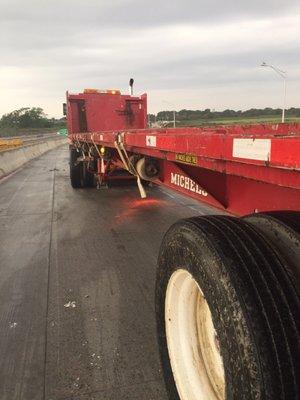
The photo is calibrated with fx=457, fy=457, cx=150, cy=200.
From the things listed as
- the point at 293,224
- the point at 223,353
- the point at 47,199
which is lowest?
the point at 47,199

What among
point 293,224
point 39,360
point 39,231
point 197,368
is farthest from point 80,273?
point 293,224

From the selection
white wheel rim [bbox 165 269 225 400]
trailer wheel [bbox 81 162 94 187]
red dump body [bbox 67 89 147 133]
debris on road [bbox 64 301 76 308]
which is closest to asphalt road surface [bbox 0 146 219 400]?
→ debris on road [bbox 64 301 76 308]

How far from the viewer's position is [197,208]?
9.25 meters

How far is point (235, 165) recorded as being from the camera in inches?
93.1

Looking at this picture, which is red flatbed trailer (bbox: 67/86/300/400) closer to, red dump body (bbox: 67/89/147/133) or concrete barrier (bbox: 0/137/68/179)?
red dump body (bbox: 67/89/147/133)

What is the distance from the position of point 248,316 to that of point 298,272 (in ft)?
1.13

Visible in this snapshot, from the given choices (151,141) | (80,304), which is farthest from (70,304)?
(151,141)

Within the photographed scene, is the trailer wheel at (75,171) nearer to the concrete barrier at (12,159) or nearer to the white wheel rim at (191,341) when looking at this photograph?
the concrete barrier at (12,159)

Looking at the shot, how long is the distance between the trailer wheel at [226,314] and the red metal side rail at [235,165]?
32 cm

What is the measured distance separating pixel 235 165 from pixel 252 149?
31 centimetres

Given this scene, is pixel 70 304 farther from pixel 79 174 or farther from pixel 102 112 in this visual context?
pixel 102 112

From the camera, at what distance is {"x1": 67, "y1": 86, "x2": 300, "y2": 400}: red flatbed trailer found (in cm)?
179

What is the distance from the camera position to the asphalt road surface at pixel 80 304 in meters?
3.18

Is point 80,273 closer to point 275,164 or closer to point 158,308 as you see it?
point 158,308
